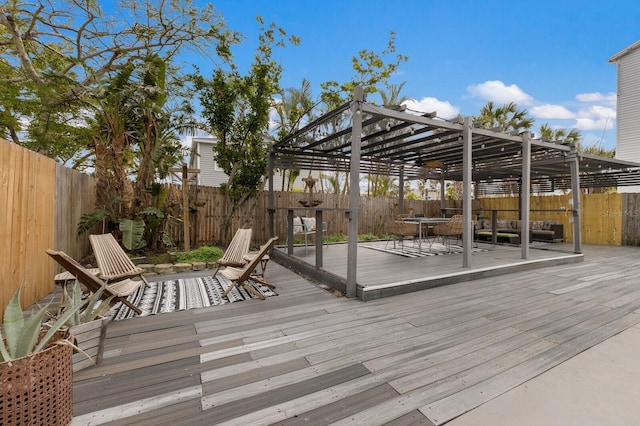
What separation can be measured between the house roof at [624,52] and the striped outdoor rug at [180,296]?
17.3 metres

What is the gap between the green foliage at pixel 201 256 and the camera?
20.1 ft

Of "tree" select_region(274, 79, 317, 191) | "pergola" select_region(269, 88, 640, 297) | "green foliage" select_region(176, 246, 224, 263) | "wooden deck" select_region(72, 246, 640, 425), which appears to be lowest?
"wooden deck" select_region(72, 246, 640, 425)

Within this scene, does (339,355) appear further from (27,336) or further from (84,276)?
(84,276)

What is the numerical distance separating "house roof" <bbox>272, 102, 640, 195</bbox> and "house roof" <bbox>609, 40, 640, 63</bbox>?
223 inches

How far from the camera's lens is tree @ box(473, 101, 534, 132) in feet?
42.7

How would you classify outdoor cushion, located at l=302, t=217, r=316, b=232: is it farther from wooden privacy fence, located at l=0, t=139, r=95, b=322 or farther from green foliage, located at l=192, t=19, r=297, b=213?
wooden privacy fence, located at l=0, t=139, r=95, b=322

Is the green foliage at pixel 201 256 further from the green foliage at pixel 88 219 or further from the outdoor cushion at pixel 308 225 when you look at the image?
the outdoor cushion at pixel 308 225

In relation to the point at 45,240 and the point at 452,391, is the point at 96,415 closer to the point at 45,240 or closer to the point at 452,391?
the point at 452,391

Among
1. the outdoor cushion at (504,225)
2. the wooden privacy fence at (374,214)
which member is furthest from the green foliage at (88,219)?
the outdoor cushion at (504,225)

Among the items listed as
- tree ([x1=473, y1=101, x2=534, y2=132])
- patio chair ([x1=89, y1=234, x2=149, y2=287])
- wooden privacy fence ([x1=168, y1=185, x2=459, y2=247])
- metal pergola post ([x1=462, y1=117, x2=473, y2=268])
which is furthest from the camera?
tree ([x1=473, y1=101, x2=534, y2=132])

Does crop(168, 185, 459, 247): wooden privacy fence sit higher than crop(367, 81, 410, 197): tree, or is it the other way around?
crop(367, 81, 410, 197): tree

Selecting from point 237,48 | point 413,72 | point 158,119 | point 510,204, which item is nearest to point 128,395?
point 158,119

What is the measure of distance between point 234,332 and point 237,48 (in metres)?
8.33

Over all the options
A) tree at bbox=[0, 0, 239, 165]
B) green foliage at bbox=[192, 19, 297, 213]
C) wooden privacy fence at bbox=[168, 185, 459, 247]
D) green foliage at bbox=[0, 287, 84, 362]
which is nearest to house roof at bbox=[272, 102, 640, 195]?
green foliage at bbox=[192, 19, 297, 213]
